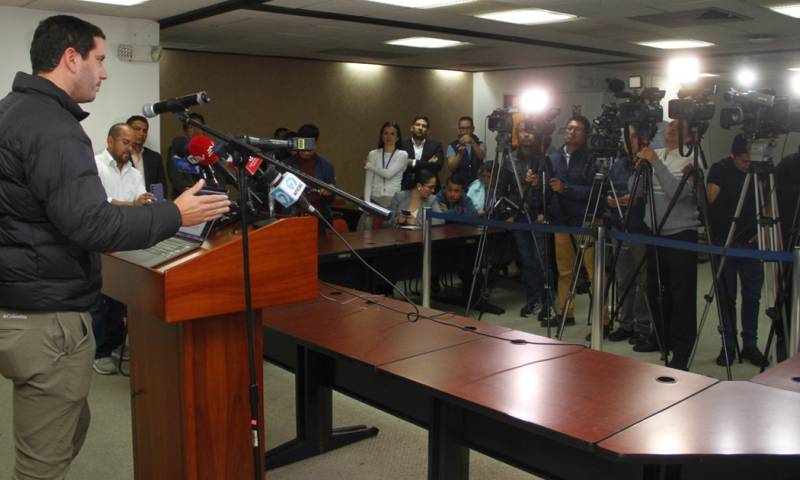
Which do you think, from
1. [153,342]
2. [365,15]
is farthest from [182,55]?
[153,342]

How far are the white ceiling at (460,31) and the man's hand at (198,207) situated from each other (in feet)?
13.5

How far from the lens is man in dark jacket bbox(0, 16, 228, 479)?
5.37 ft

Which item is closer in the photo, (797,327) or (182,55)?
(797,327)

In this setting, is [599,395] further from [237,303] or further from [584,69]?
[584,69]

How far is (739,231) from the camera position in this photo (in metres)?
4.35

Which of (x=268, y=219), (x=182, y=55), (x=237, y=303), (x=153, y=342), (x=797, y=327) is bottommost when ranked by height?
(x=797, y=327)

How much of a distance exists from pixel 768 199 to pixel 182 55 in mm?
7066

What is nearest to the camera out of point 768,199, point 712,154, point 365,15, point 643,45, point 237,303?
point 237,303

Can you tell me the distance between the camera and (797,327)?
3.16 metres

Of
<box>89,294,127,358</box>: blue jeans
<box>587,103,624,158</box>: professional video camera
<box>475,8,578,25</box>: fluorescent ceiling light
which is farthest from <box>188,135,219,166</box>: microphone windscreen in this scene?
<box>475,8,578,25</box>: fluorescent ceiling light

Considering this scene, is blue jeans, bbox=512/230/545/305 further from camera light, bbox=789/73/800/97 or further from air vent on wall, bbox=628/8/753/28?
camera light, bbox=789/73/800/97

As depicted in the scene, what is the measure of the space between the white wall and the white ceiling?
0.45 feet

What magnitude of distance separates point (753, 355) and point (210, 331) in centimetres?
370

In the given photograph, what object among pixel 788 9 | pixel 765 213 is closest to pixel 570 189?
pixel 765 213
